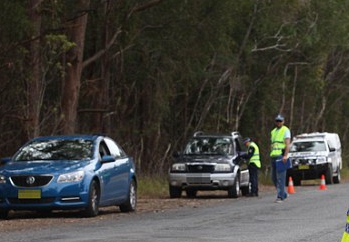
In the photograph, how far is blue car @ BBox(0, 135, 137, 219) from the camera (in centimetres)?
1969

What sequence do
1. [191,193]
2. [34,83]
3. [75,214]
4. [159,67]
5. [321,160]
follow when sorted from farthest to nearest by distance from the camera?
[321,160] → [159,67] → [191,193] → [34,83] → [75,214]

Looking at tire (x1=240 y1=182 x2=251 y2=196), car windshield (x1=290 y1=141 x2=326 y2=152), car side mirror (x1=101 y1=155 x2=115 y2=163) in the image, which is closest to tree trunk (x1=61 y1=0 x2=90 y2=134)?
tire (x1=240 y1=182 x2=251 y2=196)

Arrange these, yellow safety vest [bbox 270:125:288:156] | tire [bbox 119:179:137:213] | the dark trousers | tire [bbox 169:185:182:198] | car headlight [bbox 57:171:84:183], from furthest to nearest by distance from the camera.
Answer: the dark trousers < tire [bbox 169:185:182:198] < yellow safety vest [bbox 270:125:288:156] < tire [bbox 119:179:137:213] < car headlight [bbox 57:171:84:183]

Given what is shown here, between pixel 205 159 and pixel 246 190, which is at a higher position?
pixel 205 159

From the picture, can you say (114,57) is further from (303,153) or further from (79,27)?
(303,153)

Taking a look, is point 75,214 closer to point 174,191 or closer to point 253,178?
point 174,191

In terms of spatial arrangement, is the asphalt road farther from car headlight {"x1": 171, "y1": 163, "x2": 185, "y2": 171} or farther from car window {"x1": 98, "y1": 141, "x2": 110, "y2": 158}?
car headlight {"x1": 171, "y1": 163, "x2": 185, "y2": 171}

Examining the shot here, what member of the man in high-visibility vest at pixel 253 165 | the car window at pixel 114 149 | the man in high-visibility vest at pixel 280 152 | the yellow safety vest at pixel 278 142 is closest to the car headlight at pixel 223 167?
the man in high-visibility vest at pixel 253 165

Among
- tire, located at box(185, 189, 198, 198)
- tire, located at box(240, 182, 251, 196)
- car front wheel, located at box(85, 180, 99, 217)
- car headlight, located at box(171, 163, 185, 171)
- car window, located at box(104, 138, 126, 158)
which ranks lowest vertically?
tire, located at box(185, 189, 198, 198)

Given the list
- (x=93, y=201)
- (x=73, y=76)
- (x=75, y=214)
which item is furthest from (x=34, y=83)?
(x=93, y=201)

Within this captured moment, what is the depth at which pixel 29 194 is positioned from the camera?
19.7 metres

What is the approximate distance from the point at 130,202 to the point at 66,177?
2.75 m

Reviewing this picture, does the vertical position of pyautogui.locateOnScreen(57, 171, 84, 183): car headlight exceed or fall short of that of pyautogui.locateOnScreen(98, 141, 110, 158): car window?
it falls short

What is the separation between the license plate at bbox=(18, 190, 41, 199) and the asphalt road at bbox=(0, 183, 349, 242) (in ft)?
2.72
